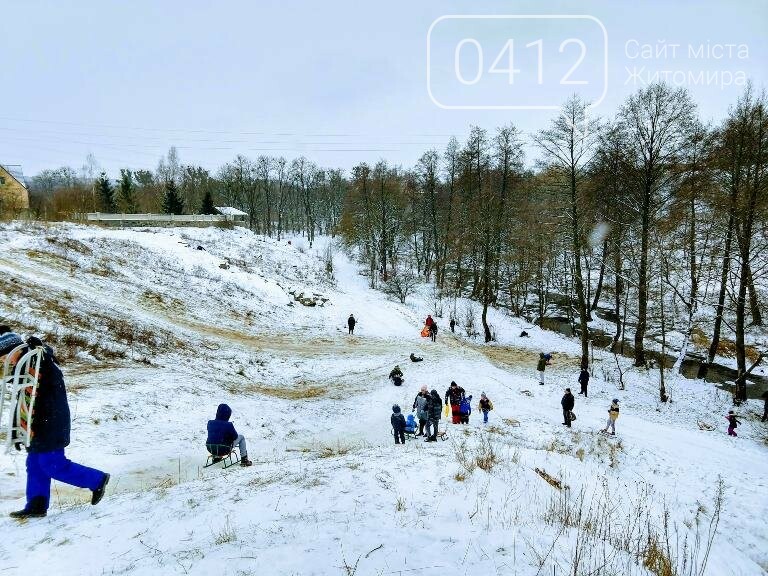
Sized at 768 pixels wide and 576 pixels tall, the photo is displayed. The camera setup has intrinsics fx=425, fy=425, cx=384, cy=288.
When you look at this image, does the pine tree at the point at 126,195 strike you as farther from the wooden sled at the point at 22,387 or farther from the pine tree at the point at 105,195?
the wooden sled at the point at 22,387

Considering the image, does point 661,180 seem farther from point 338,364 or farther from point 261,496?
point 261,496

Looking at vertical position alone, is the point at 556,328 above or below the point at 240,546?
below

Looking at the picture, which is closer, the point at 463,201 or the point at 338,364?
the point at 338,364

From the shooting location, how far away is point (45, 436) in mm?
4578

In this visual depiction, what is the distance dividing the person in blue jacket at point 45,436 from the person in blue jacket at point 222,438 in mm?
3703

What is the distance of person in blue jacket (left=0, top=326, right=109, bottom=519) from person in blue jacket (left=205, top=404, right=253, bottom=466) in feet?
12.1

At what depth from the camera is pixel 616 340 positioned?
2731cm

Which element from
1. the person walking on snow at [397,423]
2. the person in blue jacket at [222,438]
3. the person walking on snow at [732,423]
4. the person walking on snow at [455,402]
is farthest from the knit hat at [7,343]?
the person walking on snow at [732,423]

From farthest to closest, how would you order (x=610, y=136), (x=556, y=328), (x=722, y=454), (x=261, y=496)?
(x=556, y=328), (x=610, y=136), (x=722, y=454), (x=261, y=496)

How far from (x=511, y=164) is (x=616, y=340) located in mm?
14027

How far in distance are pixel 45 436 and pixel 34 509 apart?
886 mm

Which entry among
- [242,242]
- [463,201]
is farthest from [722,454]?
[242,242]

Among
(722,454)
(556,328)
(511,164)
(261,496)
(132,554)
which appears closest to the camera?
(132,554)

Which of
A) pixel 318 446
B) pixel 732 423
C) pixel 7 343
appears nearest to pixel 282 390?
pixel 318 446
